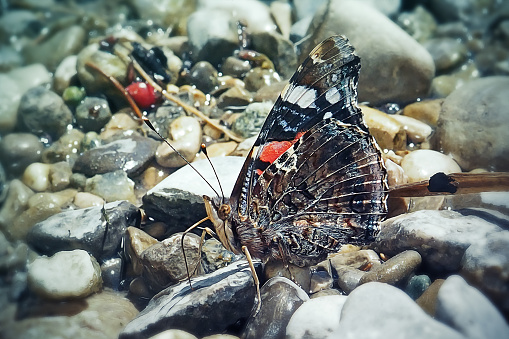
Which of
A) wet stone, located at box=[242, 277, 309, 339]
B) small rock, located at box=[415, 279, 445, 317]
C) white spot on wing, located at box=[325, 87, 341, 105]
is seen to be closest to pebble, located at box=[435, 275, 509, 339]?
small rock, located at box=[415, 279, 445, 317]

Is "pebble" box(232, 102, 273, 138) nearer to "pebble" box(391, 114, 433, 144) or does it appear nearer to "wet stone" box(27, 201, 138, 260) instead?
"pebble" box(391, 114, 433, 144)

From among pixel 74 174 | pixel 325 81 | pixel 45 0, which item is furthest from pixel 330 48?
pixel 45 0

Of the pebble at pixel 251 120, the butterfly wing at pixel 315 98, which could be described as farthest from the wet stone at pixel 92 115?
the butterfly wing at pixel 315 98

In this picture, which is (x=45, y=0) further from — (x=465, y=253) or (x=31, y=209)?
(x=465, y=253)

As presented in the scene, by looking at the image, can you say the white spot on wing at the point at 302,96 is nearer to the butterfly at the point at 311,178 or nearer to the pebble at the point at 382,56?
the butterfly at the point at 311,178

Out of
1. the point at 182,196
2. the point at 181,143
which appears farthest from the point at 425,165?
the point at 181,143
